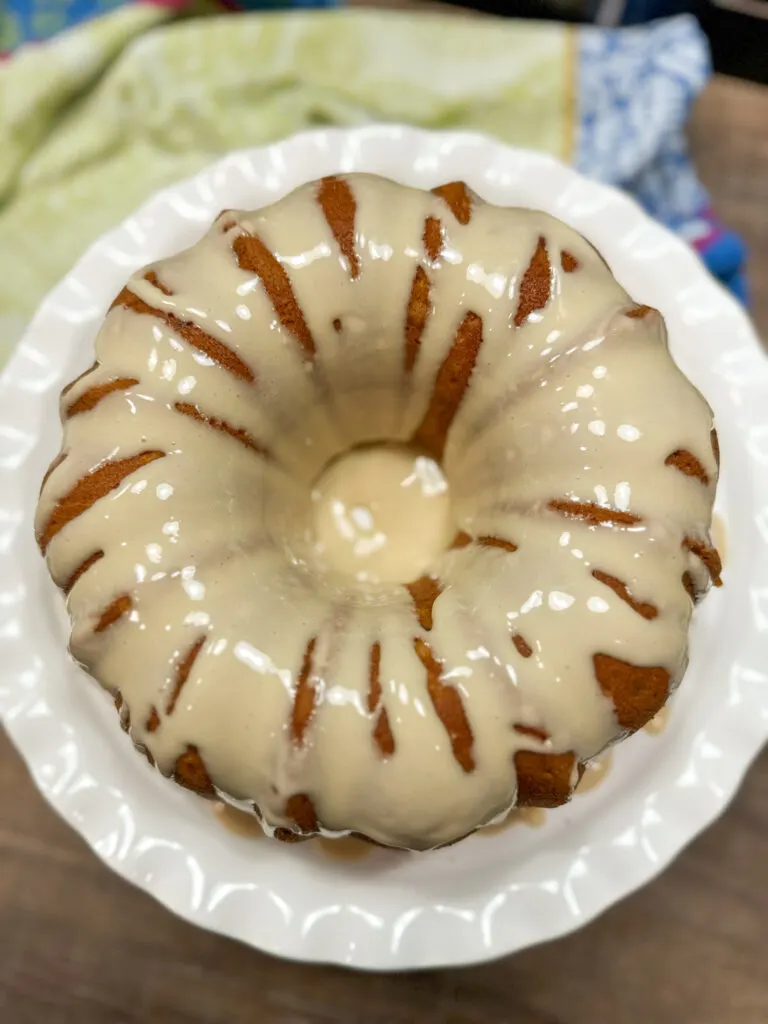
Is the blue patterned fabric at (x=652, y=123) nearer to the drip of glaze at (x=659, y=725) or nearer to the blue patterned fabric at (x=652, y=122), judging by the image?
the blue patterned fabric at (x=652, y=122)

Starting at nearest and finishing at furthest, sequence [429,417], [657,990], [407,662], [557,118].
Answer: [407,662]
[429,417]
[657,990]
[557,118]

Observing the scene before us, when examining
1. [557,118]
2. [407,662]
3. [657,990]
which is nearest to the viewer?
[407,662]

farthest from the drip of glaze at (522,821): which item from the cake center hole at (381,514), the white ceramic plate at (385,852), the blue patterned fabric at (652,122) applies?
the blue patterned fabric at (652,122)

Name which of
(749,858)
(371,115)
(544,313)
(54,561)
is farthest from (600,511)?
(371,115)

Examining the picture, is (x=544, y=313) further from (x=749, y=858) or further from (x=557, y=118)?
(x=749, y=858)

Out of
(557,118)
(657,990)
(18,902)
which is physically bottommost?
(657,990)

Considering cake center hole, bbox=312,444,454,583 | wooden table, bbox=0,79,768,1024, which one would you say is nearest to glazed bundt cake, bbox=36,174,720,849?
cake center hole, bbox=312,444,454,583

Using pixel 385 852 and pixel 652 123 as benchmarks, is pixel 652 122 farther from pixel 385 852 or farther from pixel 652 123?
pixel 385 852
